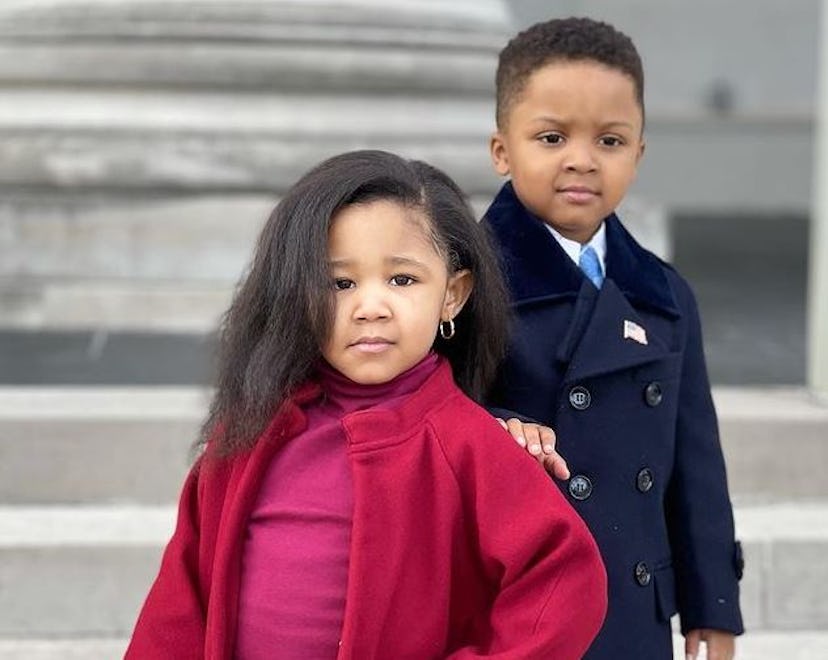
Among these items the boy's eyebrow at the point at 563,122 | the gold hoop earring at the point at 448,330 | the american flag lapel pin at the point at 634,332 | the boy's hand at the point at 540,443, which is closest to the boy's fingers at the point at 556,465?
the boy's hand at the point at 540,443

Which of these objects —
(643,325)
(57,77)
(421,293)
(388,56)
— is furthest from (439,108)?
(421,293)

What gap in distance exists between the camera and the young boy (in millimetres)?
2188

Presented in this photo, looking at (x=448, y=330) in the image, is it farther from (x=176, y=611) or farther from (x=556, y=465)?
(x=176, y=611)

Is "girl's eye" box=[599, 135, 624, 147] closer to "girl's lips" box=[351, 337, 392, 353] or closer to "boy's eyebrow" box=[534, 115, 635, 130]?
"boy's eyebrow" box=[534, 115, 635, 130]

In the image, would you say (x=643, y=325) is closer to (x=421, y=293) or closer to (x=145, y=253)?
(x=421, y=293)

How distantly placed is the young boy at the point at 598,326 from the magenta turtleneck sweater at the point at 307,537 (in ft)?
0.96

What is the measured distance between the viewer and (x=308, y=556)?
189 centimetres

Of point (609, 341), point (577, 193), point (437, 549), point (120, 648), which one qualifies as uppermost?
point (577, 193)

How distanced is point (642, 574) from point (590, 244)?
1.70 ft

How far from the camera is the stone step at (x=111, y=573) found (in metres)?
3.59

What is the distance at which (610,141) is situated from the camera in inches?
87.7

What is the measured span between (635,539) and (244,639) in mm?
633

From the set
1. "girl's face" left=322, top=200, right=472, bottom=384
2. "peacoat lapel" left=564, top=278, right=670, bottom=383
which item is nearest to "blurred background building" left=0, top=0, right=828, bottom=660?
"peacoat lapel" left=564, top=278, right=670, bottom=383

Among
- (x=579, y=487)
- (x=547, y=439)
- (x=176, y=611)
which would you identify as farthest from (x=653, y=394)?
(x=176, y=611)
